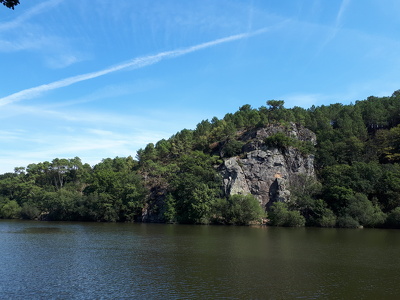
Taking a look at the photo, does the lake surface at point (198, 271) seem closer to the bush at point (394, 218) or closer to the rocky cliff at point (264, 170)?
the bush at point (394, 218)

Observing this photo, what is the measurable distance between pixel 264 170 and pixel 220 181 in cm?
1538

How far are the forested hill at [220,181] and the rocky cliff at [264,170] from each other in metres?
2.16

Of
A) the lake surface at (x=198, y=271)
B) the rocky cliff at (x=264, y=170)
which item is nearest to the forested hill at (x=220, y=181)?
the rocky cliff at (x=264, y=170)

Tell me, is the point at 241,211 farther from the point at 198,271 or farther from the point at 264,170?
the point at 198,271

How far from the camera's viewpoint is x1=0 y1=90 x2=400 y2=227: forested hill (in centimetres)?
8819

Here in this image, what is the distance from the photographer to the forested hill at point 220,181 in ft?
289

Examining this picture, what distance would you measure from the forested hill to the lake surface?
40116 millimetres

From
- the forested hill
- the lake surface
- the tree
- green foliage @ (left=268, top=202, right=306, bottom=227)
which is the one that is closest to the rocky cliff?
the forested hill

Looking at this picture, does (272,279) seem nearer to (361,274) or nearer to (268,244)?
(361,274)

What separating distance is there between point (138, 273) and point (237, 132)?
104131 mm

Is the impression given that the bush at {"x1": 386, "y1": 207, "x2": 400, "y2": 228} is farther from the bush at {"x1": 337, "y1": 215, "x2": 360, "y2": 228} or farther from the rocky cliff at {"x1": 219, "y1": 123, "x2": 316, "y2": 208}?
the rocky cliff at {"x1": 219, "y1": 123, "x2": 316, "y2": 208}

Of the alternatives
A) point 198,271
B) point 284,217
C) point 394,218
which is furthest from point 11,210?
point 394,218

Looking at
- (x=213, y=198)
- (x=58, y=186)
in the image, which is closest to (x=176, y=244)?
(x=213, y=198)

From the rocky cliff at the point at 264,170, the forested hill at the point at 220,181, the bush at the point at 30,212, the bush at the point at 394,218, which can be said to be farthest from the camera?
the bush at the point at 30,212
